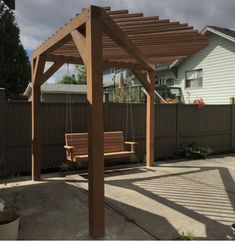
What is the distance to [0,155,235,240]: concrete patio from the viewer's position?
4.31 meters

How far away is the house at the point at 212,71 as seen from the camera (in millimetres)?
14523

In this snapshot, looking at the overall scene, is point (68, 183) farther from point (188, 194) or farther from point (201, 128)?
point (201, 128)

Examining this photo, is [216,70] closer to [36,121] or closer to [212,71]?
[212,71]

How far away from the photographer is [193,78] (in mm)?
16938

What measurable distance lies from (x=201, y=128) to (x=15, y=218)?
8.16 meters

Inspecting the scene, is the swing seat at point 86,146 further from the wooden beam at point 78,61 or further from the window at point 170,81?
the window at point 170,81

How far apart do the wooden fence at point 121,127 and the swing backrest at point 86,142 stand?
A: 44 cm

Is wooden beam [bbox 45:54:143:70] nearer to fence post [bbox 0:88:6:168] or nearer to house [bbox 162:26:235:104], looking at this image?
fence post [bbox 0:88:6:168]

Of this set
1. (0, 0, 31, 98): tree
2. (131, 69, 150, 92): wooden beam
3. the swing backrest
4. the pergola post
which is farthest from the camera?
(0, 0, 31, 98): tree

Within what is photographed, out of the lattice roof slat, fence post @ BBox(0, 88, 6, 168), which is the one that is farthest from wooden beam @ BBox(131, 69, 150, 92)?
fence post @ BBox(0, 88, 6, 168)

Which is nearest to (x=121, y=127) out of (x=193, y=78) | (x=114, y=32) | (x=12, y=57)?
(x=114, y=32)

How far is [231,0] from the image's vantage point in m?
10.3

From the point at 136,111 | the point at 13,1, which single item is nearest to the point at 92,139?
the point at 13,1

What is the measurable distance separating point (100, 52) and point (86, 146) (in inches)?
163
